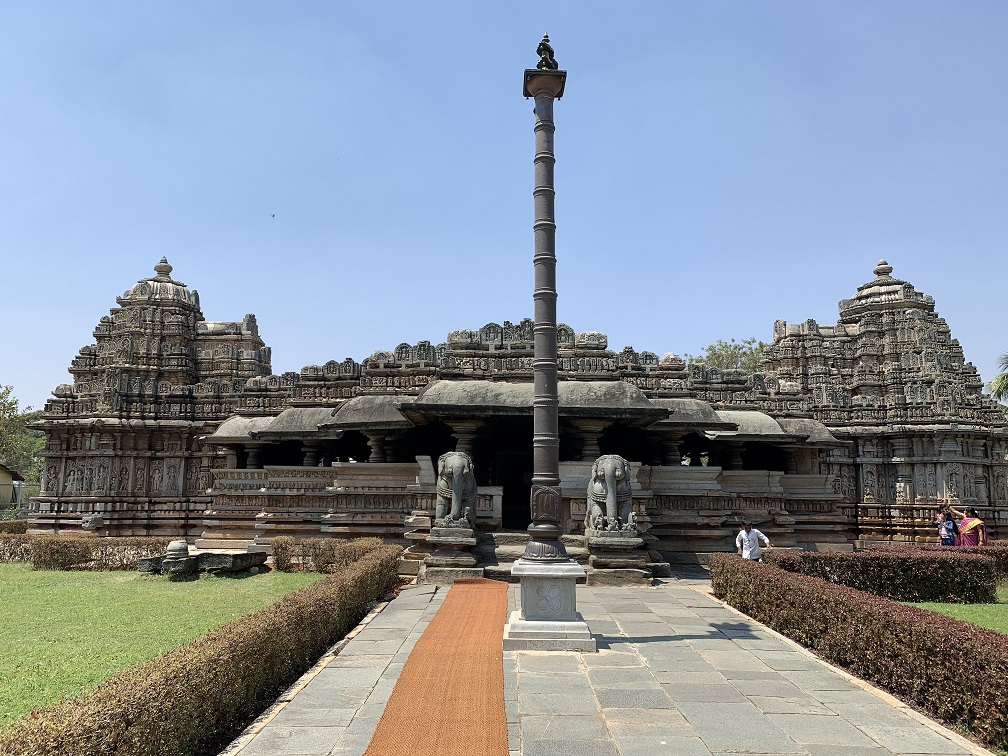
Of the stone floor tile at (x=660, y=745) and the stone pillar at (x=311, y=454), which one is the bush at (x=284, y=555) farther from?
the stone floor tile at (x=660, y=745)

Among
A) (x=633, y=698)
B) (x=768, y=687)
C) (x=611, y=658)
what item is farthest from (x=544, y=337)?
(x=768, y=687)

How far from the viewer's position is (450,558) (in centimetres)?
1347

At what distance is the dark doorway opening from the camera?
60.8ft

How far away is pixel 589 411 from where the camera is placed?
14844mm

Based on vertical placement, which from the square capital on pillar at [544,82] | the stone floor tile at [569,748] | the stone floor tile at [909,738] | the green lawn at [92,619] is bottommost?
the green lawn at [92,619]

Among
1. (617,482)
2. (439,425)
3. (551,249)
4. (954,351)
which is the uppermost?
(954,351)

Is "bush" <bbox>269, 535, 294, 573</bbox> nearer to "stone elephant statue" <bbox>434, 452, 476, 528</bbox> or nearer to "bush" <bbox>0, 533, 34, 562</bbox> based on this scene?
"stone elephant statue" <bbox>434, 452, 476, 528</bbox>

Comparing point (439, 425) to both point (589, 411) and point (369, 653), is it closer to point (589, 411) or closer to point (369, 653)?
point (589, 411)

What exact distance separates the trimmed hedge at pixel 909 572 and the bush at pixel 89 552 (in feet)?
43.7

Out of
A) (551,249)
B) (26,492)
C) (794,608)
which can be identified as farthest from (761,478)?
(26,492)

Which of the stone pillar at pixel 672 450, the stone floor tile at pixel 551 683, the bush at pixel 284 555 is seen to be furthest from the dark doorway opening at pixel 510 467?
the stone floor tile at pixel 551 683

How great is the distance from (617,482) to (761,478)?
6.67 metres

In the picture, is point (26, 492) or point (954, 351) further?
point (26, 492)

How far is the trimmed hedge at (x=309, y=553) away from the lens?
1501 cm
